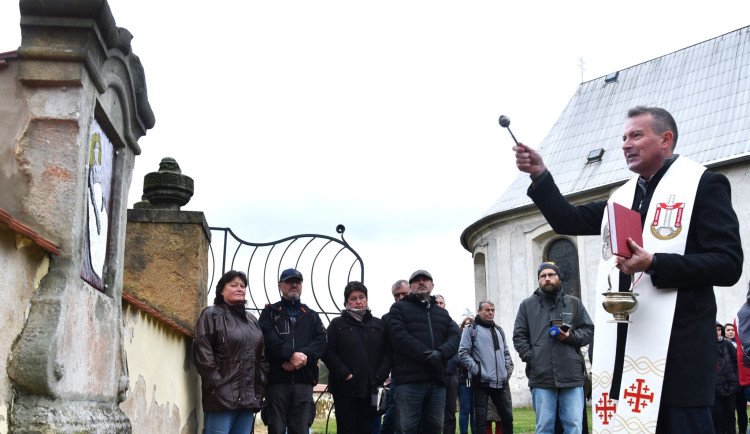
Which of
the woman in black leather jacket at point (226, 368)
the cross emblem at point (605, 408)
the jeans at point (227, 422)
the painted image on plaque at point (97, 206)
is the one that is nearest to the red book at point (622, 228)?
the cross emblem at point (605, 408)

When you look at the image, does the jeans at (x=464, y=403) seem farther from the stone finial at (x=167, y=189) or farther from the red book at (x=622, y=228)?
the red book at (x=622, y=228)

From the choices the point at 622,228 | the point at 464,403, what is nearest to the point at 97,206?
the point at 622,228

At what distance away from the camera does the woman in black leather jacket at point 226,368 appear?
649cm

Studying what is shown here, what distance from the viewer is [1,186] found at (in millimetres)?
3641

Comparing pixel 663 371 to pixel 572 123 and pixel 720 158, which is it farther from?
pixel 572 123

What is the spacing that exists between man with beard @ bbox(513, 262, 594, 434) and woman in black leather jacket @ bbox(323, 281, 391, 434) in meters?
1.38

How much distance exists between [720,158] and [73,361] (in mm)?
21030

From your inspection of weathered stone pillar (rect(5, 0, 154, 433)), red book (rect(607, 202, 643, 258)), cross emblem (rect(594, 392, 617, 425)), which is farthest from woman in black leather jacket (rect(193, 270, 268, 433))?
red book (rect(607, 202, 643, 258))

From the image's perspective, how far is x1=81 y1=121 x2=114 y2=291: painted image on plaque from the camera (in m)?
4.00

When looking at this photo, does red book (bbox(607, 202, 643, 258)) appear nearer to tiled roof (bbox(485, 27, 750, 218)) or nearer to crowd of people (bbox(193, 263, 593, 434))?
crowd of people (bbox(193, 263, 593, 434))

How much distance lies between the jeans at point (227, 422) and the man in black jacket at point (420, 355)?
1.77 meters

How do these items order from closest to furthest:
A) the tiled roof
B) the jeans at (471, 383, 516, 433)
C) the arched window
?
the jeans at (471, 383, 516, 433) < the tiled roof < the arched window

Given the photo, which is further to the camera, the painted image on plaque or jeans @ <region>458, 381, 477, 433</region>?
jeans @ <region>458, 381, 477, 433</region>

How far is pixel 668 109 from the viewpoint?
81.4 ft
